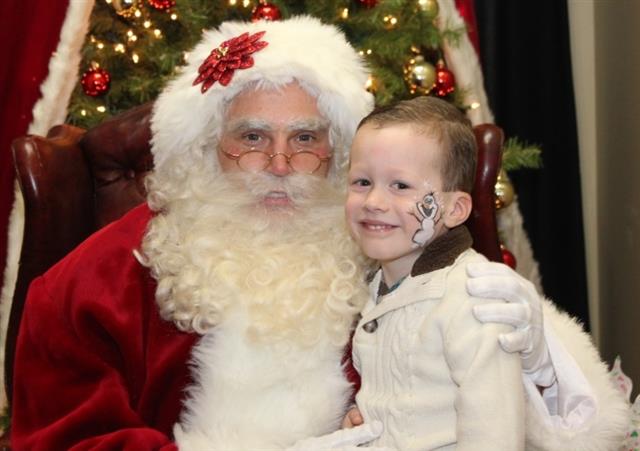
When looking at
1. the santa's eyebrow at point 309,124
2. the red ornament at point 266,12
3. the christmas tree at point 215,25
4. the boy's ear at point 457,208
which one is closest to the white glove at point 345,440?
the boy's ear at point 457,208

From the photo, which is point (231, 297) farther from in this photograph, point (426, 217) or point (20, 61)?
point (20, 61)

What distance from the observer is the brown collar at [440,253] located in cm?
181

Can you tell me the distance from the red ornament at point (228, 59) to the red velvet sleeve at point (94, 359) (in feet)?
1.80

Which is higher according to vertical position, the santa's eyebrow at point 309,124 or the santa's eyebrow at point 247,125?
the santa's eyebrow at point 247,125

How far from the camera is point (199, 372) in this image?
216 cm

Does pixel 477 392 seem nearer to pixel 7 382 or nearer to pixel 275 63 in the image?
pixel 275 63

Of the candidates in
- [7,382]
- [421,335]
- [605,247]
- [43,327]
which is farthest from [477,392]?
[605,247]

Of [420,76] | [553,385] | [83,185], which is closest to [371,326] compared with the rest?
[553,385]

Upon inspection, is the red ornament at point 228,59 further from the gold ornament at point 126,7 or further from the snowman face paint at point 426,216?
the gold ornament at point 126,7

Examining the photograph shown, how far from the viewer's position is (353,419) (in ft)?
6.36

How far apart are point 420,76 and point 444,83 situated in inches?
6.0

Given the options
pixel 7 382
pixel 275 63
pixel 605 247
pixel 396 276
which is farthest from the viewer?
pixel 605 247

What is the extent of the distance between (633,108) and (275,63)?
77.6 inches

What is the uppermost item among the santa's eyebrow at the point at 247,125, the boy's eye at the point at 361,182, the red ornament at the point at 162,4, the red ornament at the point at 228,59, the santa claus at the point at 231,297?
the red ornament at the point at 162,4
